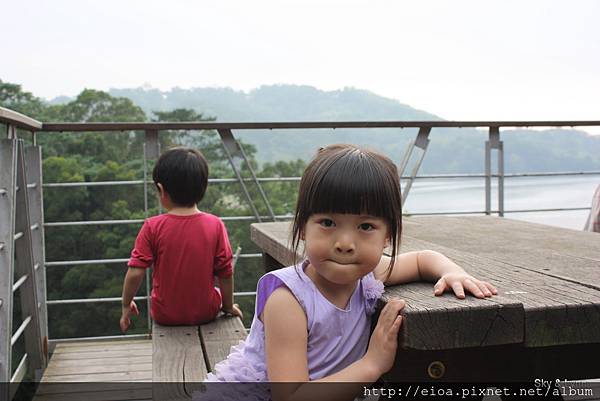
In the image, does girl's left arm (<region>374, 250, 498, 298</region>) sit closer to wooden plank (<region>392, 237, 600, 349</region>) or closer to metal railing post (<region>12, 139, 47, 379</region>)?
wooden plank (<region>392, 237, 600, 349</region>)

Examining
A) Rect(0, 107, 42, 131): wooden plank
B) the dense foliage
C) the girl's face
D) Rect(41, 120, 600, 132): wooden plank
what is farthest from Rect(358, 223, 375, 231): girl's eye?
the dense foliage

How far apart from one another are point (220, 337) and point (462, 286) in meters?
0.99

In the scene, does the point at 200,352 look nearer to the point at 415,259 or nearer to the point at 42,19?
the point at 415,259

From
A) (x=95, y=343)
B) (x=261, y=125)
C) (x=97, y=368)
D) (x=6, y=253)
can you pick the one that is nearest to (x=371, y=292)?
(x=6, y=253)

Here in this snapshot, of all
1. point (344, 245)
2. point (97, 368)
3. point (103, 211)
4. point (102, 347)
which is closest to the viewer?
point (344, 245)

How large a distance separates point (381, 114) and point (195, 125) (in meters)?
21.1

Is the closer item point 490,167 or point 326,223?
point 326,223

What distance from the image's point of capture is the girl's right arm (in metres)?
0.85

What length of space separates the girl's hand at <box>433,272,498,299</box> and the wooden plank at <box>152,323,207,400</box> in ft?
1.99

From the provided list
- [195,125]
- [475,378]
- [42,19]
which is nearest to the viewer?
[475,378]

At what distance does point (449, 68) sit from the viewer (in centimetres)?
2911

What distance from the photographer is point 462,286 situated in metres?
0.82

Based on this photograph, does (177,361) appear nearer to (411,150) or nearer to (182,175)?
(182,175)

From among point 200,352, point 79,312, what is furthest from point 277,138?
point 200,352
